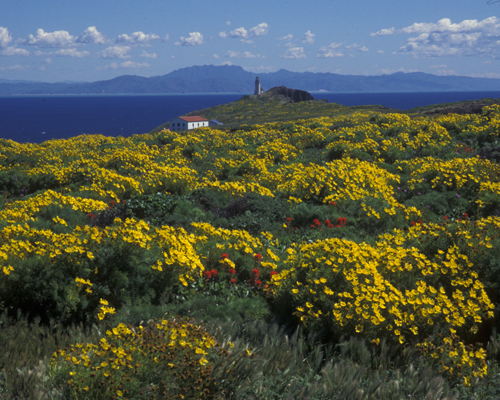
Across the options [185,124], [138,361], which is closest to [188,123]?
[185,124]

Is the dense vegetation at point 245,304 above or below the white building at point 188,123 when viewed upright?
below

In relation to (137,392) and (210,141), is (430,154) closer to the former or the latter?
(210,141)

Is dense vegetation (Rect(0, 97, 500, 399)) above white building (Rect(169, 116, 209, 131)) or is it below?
below

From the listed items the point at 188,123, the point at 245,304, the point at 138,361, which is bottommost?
the point at 245,304

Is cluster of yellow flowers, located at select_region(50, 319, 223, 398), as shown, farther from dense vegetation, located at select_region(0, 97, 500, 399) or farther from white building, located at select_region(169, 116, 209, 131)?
white building, located at select_region(169, 116, 209, 131)

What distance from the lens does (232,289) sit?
5910 mm

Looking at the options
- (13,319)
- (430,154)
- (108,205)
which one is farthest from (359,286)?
(430,154)

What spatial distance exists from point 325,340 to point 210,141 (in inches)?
625

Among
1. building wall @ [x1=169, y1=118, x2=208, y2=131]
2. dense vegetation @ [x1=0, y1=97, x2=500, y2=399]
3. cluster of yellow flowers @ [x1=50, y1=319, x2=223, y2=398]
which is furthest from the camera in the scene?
building wall @ [x1=169, y1=118, x2=208, y2=131]

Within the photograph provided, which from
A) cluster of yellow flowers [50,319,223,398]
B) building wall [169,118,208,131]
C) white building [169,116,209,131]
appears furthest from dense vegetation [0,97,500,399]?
white building [169,116,209,131]

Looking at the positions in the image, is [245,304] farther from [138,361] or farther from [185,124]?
[185,124]

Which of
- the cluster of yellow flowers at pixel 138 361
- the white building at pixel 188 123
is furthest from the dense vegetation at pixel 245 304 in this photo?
the white building at pixel 188 123

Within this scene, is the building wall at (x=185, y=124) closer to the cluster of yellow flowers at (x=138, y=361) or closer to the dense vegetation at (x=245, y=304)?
the dense vegetation at (x=245, y=304)

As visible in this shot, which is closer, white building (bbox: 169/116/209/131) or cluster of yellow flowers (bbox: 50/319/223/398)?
cluster of yellow flowers (bbox: 50/319/223/398)
